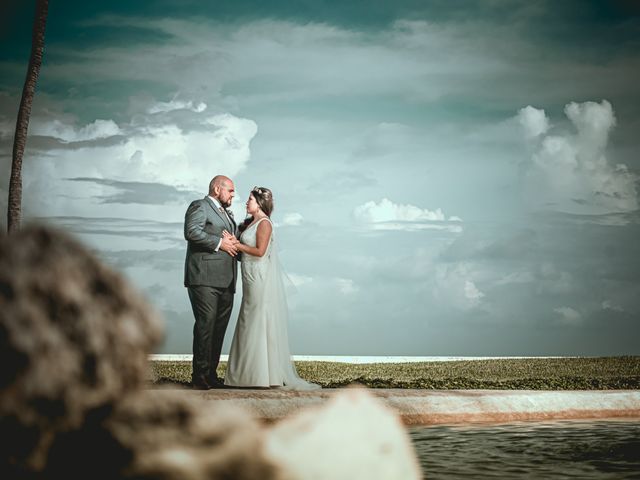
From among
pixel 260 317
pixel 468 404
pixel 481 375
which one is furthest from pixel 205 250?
pixel 481 375

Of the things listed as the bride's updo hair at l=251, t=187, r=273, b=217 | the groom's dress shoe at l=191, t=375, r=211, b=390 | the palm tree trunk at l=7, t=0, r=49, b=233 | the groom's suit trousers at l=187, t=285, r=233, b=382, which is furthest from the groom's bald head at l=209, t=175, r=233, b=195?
the palm tree trunk at l=7, t=0, r=49, b=233

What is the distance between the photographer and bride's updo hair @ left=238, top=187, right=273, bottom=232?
9.54m

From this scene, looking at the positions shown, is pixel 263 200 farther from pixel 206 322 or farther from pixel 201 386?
pixel 201 386

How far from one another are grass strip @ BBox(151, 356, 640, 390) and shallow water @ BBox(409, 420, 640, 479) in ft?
7.09

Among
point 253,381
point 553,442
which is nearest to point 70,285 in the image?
point 553,442

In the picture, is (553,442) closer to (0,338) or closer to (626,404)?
(626,404)

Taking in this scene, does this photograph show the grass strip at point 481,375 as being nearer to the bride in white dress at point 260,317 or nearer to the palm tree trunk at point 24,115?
the bride in white dress at point 260,317

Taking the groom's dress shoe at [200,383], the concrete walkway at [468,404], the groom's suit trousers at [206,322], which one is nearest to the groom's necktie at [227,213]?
the groom's suit trousers at [206,322]

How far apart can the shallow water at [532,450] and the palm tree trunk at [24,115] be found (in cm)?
783

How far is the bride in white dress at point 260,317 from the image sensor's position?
30.8 ft

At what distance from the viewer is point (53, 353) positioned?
77.0 inches

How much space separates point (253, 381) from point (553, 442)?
399 centimetres

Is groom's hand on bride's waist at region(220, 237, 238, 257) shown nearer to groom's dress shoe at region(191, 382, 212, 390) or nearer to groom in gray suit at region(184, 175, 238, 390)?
groom in gray suit at region(184, 175, 238, 390)

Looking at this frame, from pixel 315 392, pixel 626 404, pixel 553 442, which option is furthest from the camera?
pixel 626 404
